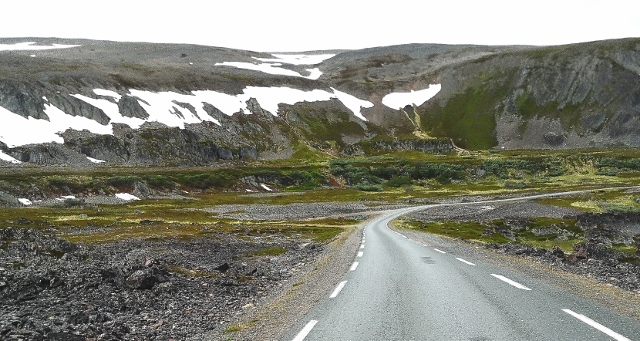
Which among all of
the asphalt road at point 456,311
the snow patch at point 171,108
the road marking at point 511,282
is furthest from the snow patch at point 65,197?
the road marking at point 511,282

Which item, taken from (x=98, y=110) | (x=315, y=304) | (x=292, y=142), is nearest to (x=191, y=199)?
(x=98, y=110)

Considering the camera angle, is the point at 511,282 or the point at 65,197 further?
the point at 65,197

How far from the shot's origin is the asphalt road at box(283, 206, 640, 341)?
10602 mm

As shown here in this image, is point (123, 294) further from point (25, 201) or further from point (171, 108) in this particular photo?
point (171, 108)

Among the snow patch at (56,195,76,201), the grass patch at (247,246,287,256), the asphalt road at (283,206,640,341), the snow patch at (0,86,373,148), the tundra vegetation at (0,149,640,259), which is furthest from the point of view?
the snow patch at (0,86,373,148)

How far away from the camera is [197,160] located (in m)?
164

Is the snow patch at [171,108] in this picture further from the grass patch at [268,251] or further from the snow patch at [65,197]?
the grass patch at [268,251]

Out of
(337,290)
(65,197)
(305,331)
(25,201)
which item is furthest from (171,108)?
(305,331)

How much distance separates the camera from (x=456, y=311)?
1269 cm

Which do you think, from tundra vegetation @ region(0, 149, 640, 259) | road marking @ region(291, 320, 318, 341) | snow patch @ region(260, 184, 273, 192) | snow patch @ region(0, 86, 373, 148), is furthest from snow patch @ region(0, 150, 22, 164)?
road marking @ region(291, 320, 318, 341)

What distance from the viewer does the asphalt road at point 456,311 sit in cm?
1060

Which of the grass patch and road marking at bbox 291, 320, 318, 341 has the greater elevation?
road marking at bbox 291, 320, 318, 341

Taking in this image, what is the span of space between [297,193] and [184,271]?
356ft

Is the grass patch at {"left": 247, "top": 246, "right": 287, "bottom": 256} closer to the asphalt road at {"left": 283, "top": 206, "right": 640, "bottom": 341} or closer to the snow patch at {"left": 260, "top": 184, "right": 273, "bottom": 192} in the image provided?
the asphalt road at {"left": 283, "top": 206, "right": 640, "bottom": 341}
